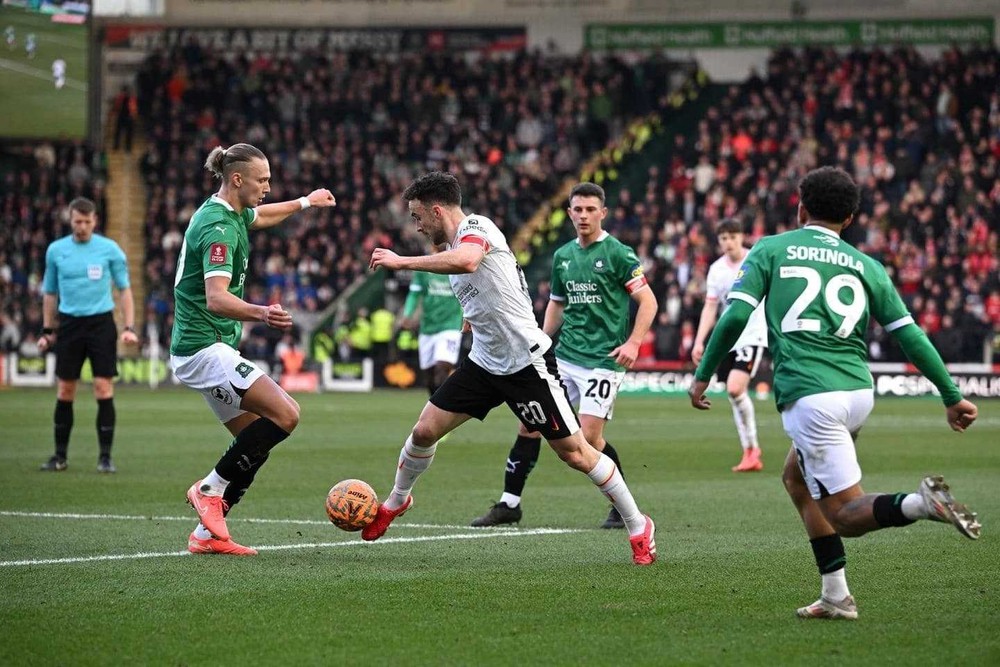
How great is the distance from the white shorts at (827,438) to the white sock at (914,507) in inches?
10.7

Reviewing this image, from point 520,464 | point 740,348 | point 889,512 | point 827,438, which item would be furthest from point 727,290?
point 889,512

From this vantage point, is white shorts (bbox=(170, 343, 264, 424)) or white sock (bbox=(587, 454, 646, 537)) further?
white shorts (bbox=(170, 343, 264, 424))

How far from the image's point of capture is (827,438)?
6660mm

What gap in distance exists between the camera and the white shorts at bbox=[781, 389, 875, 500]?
262 inches

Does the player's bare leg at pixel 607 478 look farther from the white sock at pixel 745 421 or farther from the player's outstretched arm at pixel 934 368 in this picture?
the white sock at pixel 745 421

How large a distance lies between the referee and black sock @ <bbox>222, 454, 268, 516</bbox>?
5.49 meters

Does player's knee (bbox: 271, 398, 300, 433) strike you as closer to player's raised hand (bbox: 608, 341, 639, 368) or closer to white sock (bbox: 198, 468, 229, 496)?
white sock (bbox: 198, 468, 229, 496)

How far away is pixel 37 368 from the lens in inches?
1326

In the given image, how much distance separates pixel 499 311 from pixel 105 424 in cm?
704

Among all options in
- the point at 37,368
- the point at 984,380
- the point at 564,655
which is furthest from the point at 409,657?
the point at 37,368

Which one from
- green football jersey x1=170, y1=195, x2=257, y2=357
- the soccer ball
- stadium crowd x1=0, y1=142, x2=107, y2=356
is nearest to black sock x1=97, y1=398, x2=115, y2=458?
green football jersey x1=170, y1=195, x2=257, y2=357

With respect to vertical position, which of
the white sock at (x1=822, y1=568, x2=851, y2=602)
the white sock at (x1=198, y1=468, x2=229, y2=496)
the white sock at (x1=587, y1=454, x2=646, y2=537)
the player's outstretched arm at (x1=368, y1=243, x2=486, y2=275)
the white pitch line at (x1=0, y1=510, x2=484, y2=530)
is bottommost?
the white pitch line at (x1=0, y1=510, x2=484, y2=530)

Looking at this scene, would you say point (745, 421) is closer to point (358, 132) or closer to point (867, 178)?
point (867, 178)

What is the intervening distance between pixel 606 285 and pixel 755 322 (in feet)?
17.2
